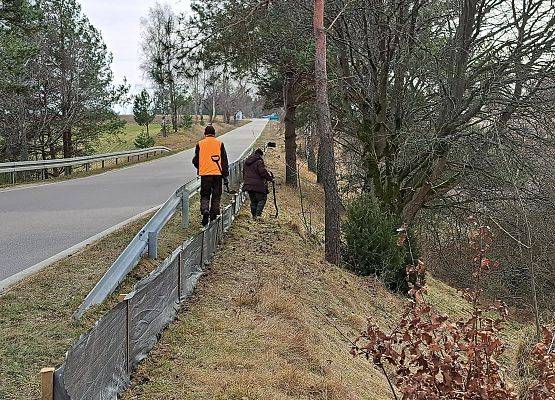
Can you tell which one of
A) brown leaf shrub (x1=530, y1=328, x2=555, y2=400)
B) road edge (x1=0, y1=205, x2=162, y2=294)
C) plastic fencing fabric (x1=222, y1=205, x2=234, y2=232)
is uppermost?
brown leaf shrub (x1=530, y1=328, x2=555, y2=400)

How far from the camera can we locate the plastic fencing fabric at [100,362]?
3.70 meters

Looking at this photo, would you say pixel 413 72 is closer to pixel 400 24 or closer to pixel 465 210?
pixel 400 24

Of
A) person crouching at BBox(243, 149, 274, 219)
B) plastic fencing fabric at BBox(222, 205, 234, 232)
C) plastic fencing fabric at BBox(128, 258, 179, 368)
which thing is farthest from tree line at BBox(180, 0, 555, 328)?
plastic fencing fabric at BBox(128, 258, 179, 368)

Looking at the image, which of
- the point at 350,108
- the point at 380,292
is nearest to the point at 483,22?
the point at 350,108

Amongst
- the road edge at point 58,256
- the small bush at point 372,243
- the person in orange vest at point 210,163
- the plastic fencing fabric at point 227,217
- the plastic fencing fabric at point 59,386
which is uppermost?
the person in orange vest at point 210,163

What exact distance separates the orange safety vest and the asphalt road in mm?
2079

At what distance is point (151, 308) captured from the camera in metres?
5.84

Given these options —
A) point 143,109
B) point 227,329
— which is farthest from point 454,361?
point 143,109

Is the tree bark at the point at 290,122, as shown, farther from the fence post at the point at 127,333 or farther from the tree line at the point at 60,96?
the fence post at the point at 127,333

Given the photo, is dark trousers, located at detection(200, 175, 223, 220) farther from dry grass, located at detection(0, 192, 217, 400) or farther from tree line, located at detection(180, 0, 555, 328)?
tree line, located at detection(180, 0, 555, 328)

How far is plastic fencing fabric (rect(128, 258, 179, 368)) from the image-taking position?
5.27 m

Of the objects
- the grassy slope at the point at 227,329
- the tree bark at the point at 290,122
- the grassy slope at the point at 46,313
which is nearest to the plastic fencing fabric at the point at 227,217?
the grassy slope at the point at 227,329

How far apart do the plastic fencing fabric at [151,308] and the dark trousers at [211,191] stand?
324 cm

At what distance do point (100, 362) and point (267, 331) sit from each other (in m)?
2.89
